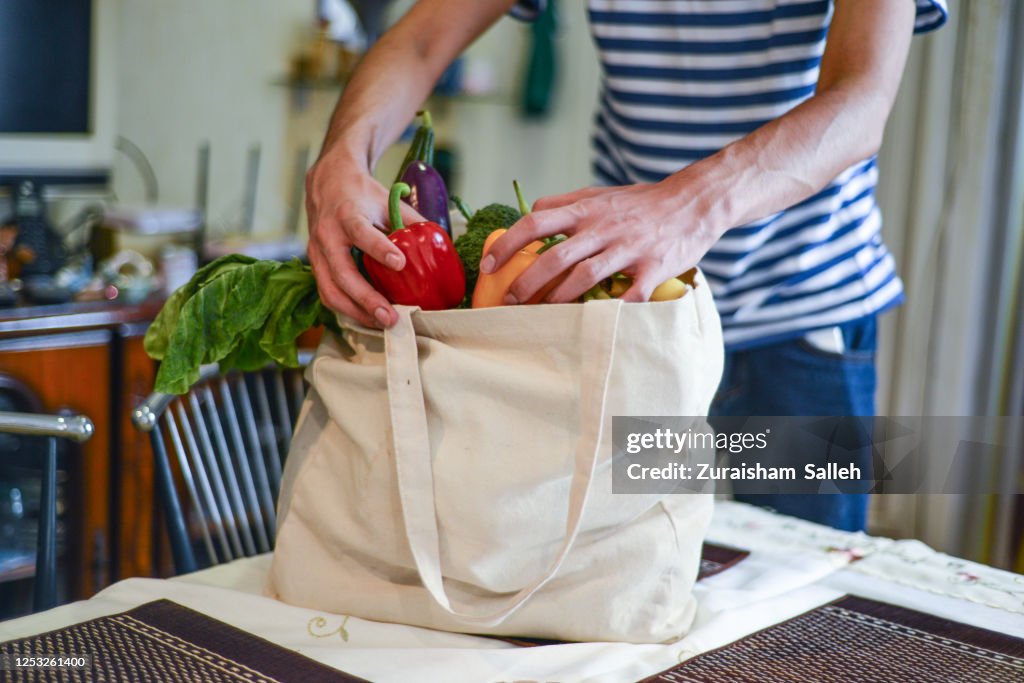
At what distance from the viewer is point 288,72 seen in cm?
243

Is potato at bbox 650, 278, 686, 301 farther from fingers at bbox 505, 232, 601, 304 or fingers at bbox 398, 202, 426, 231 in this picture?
fingers at bbox 398, 202, 426, 231

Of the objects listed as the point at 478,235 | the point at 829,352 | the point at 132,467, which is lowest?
the point at 132,467

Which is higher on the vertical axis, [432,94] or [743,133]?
[432,94]

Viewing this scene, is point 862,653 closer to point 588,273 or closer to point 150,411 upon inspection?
point 588,273

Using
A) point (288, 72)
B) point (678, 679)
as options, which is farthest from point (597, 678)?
point (288, 72)

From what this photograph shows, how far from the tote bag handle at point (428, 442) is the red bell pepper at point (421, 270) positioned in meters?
0.03

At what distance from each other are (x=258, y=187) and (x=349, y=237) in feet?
5.85

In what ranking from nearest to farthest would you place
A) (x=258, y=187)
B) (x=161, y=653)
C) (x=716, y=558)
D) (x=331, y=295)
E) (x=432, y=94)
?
1. (x=161, y=653)
2. (x=331, y=295)
3. (x=716, y=558)
4. (x=258, y=187)
5. (x=432, y=94)

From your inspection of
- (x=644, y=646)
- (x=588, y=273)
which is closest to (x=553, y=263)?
(x=588, y=273)

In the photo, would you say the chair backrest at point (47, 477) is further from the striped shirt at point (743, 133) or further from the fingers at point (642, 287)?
the striped shirt at point (743, 133)

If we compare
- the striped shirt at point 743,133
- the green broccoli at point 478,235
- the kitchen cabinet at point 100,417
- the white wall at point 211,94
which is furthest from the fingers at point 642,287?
the white wall at point 211,94

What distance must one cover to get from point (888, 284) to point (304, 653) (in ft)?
2.72

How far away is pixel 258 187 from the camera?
95.2 inches

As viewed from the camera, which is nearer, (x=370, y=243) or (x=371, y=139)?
(x=370, y=243)
